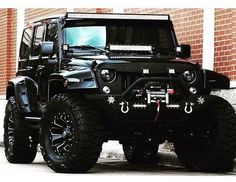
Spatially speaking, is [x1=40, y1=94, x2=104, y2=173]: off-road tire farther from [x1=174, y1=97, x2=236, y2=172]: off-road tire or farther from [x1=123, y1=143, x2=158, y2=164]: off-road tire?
[x1=123, y1=143, x2=158, y2=164]: off-road tire

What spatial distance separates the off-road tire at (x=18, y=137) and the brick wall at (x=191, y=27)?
296cm

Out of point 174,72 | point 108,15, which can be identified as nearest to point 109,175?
point 174,72

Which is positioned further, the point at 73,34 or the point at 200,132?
the point at 73,34

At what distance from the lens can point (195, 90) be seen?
10383 mm

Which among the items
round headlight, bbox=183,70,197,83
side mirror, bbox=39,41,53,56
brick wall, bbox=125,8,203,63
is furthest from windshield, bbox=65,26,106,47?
brick wall, bbox=125,8,203,63

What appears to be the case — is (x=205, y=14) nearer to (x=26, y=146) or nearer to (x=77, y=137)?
(x=26, y=146)

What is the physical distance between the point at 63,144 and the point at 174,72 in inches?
62.0

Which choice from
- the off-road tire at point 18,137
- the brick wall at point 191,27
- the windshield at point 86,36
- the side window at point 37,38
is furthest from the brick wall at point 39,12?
the windshield at point 86,36

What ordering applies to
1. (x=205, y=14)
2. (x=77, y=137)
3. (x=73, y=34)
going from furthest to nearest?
(x=205, y=14) < (x=73, y=34) < (x=77, y=137)

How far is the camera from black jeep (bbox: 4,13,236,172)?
32.5 ft

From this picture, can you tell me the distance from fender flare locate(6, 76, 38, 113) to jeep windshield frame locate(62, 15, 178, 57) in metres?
1.08

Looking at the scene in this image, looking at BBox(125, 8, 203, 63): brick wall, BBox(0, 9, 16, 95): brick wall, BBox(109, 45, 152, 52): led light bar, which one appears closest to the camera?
BBox(109, 45, 152, 52): led light bar

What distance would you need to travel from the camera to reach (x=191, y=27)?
542 inches

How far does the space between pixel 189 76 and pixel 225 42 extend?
8.32 ft
